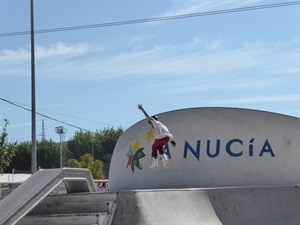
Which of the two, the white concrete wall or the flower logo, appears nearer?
the white concrete wall

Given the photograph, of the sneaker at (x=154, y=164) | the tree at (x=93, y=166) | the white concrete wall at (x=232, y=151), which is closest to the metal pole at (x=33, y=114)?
the white concrete wall at (x=232, y=151)

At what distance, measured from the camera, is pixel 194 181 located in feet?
51.5

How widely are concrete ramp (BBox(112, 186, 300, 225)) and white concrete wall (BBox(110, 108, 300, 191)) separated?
1.93 metres

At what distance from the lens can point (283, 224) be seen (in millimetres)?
12969

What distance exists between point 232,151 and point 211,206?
358 cm

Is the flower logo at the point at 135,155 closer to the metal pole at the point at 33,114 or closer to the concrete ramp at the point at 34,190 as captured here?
the metal pole at the point at 33,114

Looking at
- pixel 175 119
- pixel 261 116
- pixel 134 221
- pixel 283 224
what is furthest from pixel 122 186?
pixel 134 221

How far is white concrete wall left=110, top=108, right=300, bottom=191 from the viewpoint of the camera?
15.3m

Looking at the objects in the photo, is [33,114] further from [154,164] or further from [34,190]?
[34,190]

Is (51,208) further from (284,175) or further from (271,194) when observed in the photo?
(284,175)

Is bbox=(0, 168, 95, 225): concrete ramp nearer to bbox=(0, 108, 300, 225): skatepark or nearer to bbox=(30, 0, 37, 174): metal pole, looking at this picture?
bbox=(0, 108, 300, 225): skatepark

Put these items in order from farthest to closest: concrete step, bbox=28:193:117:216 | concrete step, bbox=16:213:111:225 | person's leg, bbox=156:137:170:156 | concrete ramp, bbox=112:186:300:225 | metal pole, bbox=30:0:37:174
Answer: metal pole, bbox=30:0:37:174
person's leg, bbox=156:137:170:156
concrete step, bbox=28:193:117:216
concrete ramp, bbox=112:186:300:225
concrete step, bbox=16:213:111:225

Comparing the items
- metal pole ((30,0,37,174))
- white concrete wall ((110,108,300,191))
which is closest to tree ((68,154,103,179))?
metal pole ((30,0,37,174))

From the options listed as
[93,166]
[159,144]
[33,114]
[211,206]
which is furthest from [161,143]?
[93,166]
